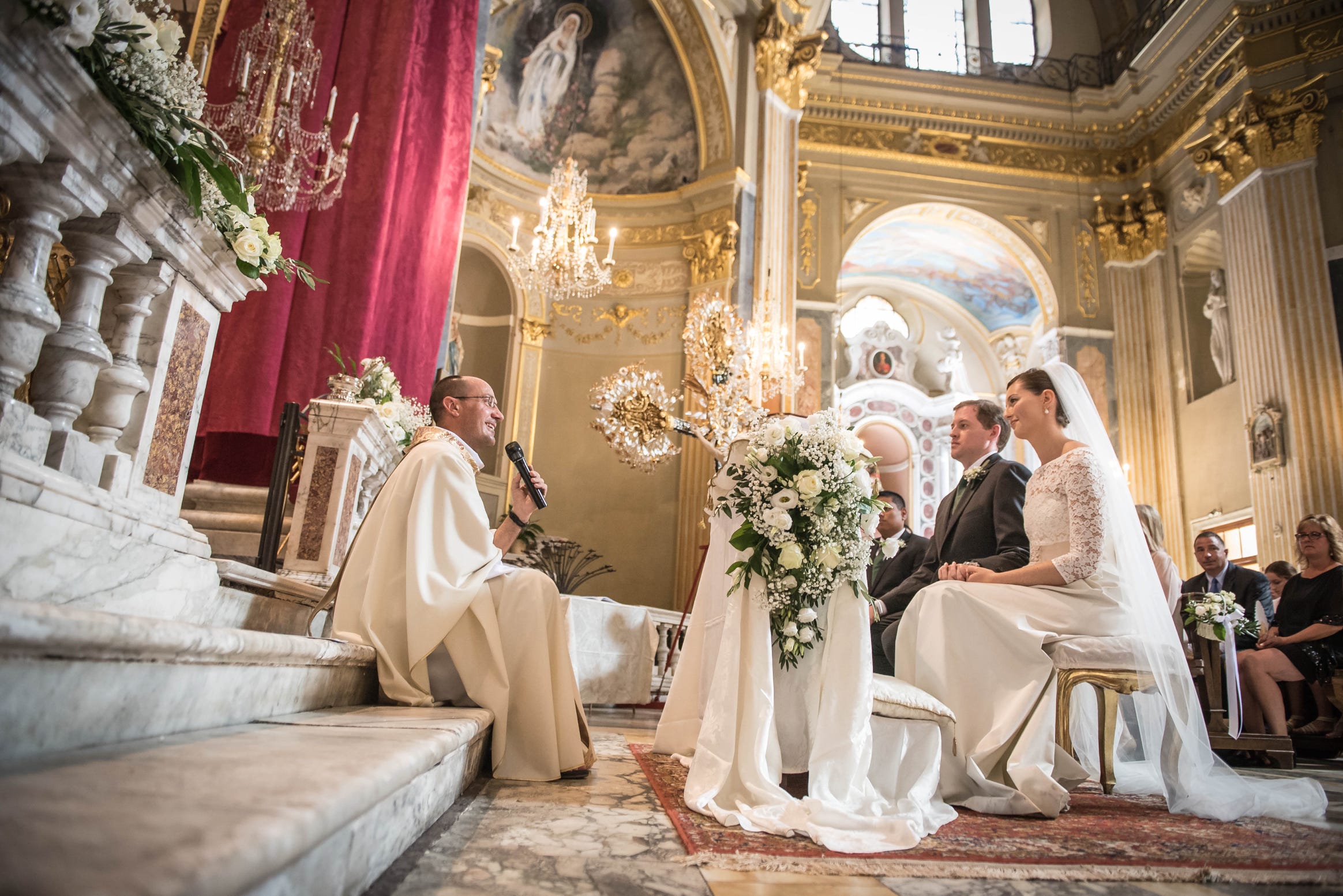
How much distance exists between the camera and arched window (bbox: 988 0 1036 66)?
51.7 ft

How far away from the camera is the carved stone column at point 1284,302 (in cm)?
1019

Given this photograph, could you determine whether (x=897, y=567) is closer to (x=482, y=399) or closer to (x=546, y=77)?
(x=482, y=399)

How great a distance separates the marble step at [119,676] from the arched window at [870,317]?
55.5 feet

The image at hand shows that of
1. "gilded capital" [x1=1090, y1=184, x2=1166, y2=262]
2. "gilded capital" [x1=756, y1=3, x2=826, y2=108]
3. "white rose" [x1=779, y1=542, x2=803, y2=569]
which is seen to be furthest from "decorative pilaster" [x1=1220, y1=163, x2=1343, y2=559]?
"white rose" [x1=779, y1=542, x2=803, y2=569]

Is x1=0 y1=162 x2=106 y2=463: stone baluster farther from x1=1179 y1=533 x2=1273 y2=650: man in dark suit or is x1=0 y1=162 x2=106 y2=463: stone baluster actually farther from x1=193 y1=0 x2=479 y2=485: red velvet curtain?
x1=1179 y1=533 x2=1273 y2=650: man in dark suit

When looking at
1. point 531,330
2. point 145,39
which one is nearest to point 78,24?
point 145,39

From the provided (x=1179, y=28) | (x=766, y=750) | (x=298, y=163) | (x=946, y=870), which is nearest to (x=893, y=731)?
(x=766, y=750)

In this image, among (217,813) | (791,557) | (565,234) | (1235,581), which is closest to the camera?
(217,813)

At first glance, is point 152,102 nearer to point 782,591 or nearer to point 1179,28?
point 782,591

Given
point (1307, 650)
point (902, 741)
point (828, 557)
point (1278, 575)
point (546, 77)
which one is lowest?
point (902, 741)

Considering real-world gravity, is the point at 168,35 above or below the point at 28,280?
above

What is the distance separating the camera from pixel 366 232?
544 cm

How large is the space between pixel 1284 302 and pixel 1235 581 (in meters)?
7.01

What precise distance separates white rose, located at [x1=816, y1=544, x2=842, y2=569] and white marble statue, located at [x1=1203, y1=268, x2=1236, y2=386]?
11.9m
